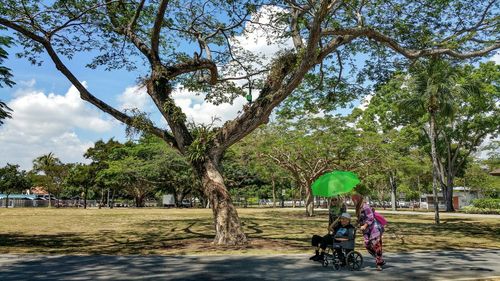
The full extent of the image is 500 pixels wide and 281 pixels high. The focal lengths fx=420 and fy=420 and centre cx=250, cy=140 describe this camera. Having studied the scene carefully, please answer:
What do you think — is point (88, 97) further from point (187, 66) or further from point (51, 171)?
point (51, 171)

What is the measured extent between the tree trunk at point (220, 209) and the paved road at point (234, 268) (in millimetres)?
2284

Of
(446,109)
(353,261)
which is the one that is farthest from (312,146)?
(353,261)

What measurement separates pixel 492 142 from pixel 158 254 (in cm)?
4977

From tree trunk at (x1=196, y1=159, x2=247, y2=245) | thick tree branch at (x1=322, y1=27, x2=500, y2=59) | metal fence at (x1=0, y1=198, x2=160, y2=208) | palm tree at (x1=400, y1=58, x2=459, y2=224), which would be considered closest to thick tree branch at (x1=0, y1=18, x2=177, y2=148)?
tree trunk at (x1=196, y1=159, x2=247, y2=245)

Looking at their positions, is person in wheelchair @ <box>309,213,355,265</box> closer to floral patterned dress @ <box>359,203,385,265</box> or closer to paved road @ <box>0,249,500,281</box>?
floral patterned dress @ <box>359,203,385,265</box>

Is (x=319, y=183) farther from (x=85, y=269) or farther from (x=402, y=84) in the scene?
(x=402, y=84)

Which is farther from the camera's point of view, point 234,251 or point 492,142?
point 492,142

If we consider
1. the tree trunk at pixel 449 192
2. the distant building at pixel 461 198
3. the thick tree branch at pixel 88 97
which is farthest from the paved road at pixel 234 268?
the distant building at pixel 461 198

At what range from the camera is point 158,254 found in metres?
10.8

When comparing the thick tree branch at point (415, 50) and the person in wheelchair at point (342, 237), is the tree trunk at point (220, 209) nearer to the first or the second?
the person in wheelchair at point (342, 237)

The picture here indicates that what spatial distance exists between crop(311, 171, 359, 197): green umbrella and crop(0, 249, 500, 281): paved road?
1.57m

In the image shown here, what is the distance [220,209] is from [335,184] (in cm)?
545

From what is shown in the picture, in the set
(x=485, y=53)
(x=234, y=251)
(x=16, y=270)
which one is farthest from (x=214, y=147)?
(x=485, y=53)

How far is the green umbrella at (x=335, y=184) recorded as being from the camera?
781 centimetres
